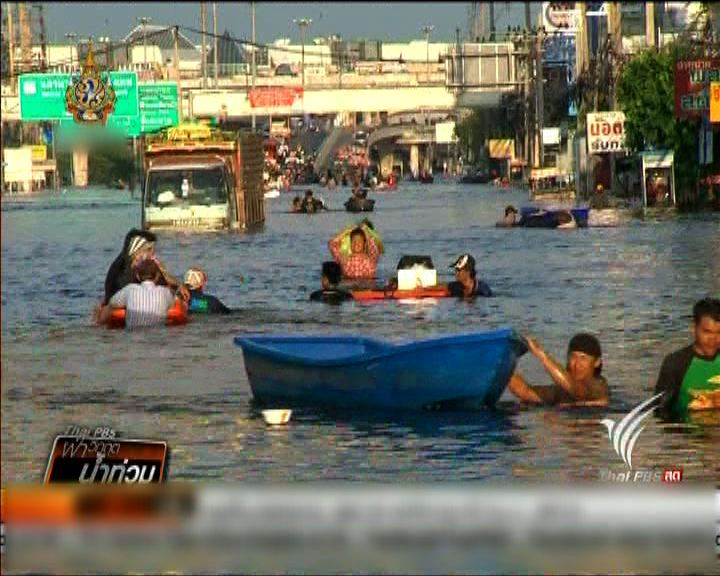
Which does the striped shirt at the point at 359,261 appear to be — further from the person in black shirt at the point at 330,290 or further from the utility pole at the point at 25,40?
the utility pole at the point at 25,40

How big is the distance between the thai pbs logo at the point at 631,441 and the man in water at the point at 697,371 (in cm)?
15

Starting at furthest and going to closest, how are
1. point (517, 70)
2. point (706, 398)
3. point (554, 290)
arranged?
point (517, 70)
point (554, 290)
point (706, 398)

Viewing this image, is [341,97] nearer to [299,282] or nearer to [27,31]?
[27,31]

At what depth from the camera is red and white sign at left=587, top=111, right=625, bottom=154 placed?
76375 millimetres

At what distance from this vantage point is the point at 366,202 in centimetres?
8031

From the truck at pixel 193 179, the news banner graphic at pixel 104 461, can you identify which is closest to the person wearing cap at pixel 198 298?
the news banner graphic at pixel 104 461

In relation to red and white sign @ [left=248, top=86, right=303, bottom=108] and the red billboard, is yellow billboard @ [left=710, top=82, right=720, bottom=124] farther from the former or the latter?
red and white sign @ [left=248, top=86, right=303, bottom=108]

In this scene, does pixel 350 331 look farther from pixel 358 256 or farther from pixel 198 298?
pixel 358 256

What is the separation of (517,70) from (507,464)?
381ft

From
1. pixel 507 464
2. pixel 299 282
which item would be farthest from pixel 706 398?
pixel 299 282

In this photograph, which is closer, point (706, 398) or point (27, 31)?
point (706, 398)

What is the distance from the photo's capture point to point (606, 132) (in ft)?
252

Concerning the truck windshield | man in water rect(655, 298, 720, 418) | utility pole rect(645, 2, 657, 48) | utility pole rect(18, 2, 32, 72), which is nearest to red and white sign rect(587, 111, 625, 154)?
utility pole rect(645, 2, 657, 48)

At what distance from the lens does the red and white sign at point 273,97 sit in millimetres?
138375
